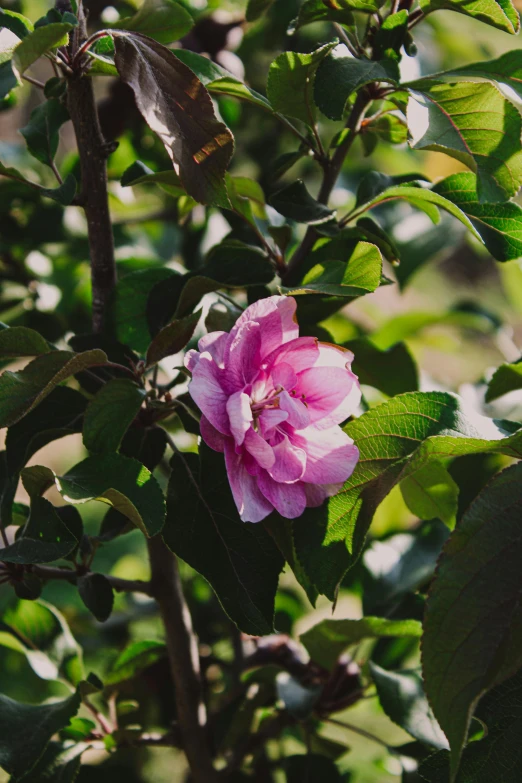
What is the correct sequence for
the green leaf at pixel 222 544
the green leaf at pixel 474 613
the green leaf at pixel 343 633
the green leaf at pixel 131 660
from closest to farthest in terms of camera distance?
the green leaf at pixel 474 613, the green leaf at pixel 222 544, the green leaf at pixel 343 633, the green leaf at pixel 131 660

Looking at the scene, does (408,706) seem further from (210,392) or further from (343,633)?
(210,392)

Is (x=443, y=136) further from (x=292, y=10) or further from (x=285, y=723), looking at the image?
(x=292, y=10)

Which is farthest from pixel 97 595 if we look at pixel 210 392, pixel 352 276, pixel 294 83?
pixel 294 83

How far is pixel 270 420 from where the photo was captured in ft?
1.61

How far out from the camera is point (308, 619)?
141cm

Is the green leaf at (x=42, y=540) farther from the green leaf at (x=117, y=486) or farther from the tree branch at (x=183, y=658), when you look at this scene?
the tree branch at (x=183, y=658)

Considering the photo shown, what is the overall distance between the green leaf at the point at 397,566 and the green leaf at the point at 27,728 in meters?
0.31

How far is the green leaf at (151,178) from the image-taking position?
57cm

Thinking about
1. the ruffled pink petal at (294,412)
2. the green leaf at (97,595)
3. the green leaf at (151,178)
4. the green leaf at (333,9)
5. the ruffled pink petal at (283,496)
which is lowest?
the green leaf at (97,595)

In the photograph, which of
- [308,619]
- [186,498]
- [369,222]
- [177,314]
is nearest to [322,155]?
[369,222]

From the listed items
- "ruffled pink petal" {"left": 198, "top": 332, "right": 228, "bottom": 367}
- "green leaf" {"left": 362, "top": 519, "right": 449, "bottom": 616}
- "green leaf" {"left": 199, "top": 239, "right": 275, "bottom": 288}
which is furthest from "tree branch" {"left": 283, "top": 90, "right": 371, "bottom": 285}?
"green leaf" {"left": 362, "top": 519, "right": 449, "bottom": 616}

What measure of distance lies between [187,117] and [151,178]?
0.08 m

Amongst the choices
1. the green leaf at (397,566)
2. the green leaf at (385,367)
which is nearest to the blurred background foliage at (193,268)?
the green leaf at (397,566)

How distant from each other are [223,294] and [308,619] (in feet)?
3.06
